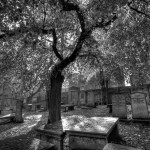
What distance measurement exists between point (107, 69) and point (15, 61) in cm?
636

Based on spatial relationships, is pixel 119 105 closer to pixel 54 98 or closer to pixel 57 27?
pixel 54 98

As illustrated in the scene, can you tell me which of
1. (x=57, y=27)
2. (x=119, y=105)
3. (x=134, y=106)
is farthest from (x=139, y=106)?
(x=57, y=27)

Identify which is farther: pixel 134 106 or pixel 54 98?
pixel 134 106

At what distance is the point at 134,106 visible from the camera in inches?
360

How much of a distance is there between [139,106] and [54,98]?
20.3ft

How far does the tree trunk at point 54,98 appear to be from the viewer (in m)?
6.81

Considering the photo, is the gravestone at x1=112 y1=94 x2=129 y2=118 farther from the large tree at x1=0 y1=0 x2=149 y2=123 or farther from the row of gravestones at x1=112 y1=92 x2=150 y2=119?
the large tree at x1=0 y1=0 x2=149 y2=123

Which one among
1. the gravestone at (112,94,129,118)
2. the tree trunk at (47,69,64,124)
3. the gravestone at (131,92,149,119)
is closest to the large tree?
the tree trunk at (47,69,64,124)

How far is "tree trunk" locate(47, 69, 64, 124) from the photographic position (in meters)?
6.81

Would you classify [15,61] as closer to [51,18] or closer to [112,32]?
[51,18]

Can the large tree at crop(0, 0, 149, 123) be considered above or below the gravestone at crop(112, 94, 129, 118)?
above

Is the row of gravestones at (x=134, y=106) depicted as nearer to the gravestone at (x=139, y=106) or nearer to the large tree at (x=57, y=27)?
the gravestone at (x=139, y=106)

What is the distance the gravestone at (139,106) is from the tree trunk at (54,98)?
562cm

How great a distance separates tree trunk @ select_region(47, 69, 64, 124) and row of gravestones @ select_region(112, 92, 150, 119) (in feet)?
16.6
